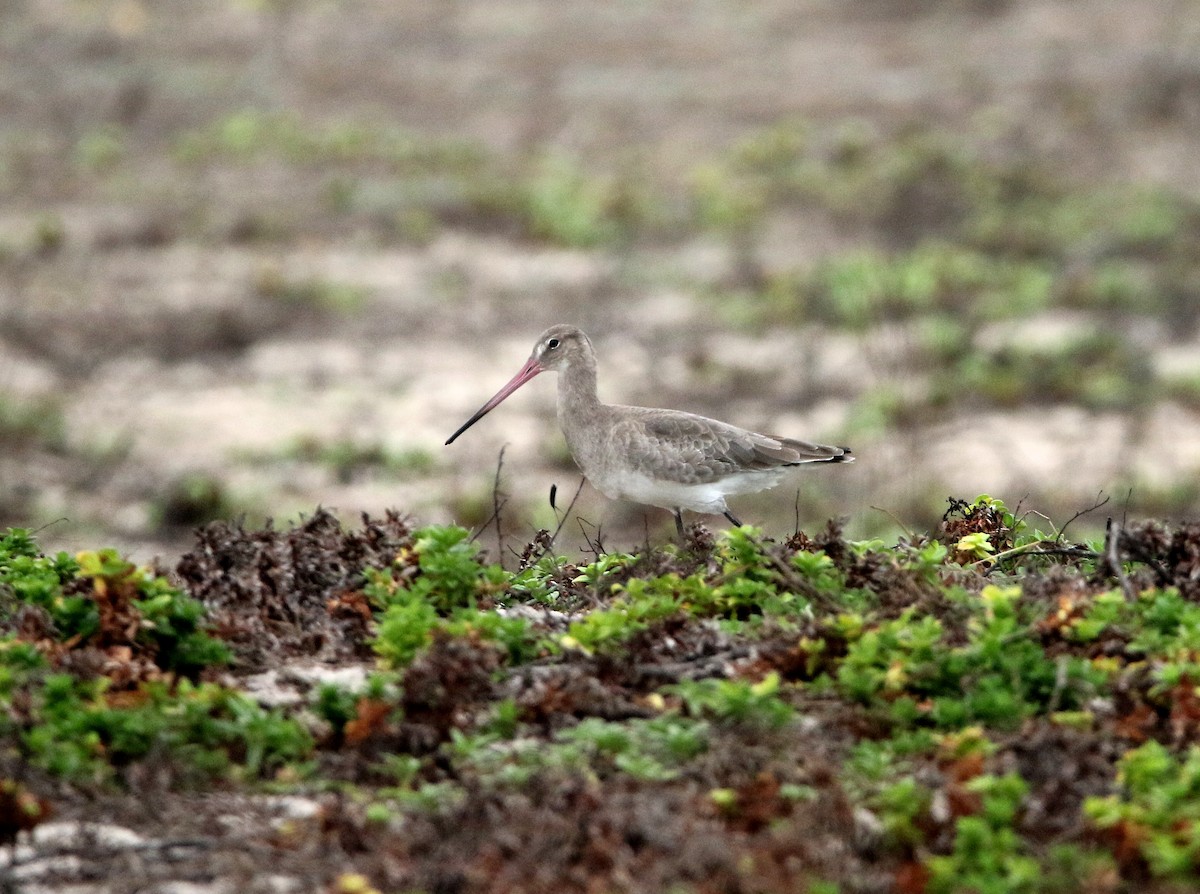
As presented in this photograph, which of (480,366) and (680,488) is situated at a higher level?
(480,366)

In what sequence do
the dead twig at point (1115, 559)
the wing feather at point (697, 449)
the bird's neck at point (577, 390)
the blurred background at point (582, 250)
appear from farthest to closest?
1. the blurred background at point (582, 250)
2. the bird's neck at point (577, 390)
3. the wing feather at point (697, 449)
4. the dead twig at point (1115, 559)

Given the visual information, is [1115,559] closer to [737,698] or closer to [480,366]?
[737,698]

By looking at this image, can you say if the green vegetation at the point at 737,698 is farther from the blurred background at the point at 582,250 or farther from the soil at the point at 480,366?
the blurred background at the point at 582,250

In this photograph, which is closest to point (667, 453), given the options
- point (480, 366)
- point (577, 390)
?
point (577, 390)

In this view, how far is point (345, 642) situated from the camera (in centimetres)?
604

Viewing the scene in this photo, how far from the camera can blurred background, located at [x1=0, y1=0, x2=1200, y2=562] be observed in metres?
13.6

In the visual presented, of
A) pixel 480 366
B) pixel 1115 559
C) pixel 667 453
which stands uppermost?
pixel 480 366

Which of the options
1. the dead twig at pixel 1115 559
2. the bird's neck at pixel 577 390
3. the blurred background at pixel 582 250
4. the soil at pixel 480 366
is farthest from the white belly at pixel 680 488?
the dead twig at pixel 1115 559

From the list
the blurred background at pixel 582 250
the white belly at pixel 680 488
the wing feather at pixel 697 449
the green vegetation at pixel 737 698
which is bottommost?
the green vegetation at pixel 737 698

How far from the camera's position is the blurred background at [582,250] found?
13.6 meters

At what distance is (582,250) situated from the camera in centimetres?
1852

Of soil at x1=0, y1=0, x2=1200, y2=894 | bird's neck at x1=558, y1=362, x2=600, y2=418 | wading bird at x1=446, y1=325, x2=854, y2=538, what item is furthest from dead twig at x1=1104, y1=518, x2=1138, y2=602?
bird's neck at x1=558, y1=362, x2=600, y2=418

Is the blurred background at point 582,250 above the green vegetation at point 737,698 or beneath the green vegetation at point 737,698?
above

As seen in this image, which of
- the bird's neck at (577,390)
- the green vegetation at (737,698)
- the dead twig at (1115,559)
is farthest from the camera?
the bird's neck at (577,390)
